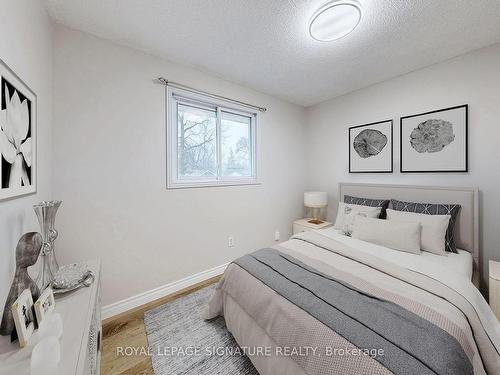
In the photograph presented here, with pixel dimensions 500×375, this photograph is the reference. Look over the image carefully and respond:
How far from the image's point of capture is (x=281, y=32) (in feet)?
5.44

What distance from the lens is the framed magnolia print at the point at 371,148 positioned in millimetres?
2541

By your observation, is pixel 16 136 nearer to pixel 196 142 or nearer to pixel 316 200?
pixel 196 142

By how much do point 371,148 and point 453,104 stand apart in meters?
0.84

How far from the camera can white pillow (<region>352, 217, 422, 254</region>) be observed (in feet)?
5.89

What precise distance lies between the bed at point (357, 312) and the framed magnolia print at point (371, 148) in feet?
4.02

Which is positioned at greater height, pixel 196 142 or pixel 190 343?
pixel 196 142

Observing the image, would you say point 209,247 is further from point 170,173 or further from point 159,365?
point 159,365

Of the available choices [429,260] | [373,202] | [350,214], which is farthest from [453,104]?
[429,260]

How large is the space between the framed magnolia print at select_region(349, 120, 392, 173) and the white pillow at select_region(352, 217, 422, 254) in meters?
0.92

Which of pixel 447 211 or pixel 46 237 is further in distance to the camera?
pixel 447 211

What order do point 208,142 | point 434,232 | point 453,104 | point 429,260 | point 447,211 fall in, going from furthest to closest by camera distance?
1. point 208,142
2. point 453,104
3. point 447,211
4. point 434,232
5. point 429,260

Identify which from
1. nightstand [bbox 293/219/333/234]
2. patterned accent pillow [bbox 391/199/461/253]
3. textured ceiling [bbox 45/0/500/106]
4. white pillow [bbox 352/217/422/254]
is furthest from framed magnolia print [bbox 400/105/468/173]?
nightstand [bbox 293/219/333/234]

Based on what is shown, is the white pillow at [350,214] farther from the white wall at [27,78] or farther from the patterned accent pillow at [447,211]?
the white wall at [27,78]

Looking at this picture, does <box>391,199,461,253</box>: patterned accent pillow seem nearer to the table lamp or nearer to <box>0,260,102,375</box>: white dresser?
the table lamp
